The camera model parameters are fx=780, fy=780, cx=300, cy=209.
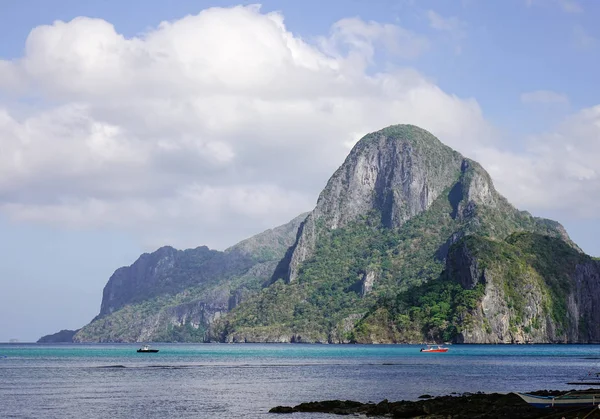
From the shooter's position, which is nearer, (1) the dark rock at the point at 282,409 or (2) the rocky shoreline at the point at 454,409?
(2) the rocky shoreline at the point at 454,409

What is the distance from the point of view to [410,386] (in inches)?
3816

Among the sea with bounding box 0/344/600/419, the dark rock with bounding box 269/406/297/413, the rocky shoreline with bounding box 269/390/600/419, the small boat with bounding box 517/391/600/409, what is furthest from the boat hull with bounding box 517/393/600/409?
the dark rock with bounding box 269/406/297/413

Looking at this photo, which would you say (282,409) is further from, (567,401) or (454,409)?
(567,401)

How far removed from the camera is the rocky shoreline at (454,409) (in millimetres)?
59625

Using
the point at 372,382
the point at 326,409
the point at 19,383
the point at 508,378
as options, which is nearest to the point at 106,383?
the point at 19,383

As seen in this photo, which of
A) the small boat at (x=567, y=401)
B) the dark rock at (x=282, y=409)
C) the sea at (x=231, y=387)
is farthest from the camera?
the sea at (x=231, y=387)

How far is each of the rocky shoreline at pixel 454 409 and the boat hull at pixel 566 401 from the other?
0.72 m

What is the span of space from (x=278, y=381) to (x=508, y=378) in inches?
1278

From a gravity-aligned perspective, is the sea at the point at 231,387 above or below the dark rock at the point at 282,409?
above

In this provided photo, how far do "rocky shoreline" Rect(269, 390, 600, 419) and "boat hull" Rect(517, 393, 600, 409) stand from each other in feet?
2.38

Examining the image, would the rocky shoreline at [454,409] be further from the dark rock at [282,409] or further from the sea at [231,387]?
the sea at [231,387]

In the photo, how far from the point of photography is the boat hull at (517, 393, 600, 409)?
60531 mm

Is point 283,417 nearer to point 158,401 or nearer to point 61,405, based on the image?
point 158,401

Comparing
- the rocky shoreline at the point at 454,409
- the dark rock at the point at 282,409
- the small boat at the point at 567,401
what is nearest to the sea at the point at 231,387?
the dark rock at the point at 282,409
